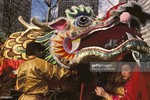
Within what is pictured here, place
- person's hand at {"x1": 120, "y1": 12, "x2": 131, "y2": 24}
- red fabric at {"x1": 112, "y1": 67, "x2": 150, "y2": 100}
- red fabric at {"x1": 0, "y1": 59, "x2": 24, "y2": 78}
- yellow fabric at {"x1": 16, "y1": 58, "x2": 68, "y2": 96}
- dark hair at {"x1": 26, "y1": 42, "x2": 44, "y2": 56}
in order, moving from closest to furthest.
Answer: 1. red fabric at {"x1": 112, "y1": 67, "x2": 150, "y2": 100}
2. person's hand at {"x1": 120, "y1": 12, "x2": 131, "y2": 24}
3. yellow fabric at {"x1": 16, "y1": 58, "x2": 68, "y2": 96}
4. dark hair at {"x1": 26, "y1": 42, "x2": 44, "y2": 56}
5. red fabric at {"x1": 0, "y1": 59, "x2": 24, "y2": 78}

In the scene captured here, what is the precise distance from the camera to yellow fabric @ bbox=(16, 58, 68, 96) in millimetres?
4527

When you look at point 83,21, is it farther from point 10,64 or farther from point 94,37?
point 10,64

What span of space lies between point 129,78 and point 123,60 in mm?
787

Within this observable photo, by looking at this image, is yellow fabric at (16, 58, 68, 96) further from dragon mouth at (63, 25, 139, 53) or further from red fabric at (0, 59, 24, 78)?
red fabric at (0, 59, 24, 78)

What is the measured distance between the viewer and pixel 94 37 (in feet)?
14.9

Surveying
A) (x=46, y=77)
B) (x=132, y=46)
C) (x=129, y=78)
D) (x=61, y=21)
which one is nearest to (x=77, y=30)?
(x=61, y=21)

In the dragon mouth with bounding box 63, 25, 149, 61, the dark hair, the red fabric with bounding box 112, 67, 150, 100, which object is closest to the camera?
the red fabric with bounding box 112, 67, 150, 100

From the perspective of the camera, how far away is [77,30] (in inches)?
196

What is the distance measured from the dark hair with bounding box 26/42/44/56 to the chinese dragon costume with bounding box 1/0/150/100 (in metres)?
0.10

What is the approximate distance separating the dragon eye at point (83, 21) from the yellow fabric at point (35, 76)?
2.64ft

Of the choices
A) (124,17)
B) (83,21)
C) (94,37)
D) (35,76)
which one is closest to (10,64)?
(35,76)

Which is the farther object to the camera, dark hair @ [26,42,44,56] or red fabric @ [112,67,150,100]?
dark hair @ [26,42,44,56]

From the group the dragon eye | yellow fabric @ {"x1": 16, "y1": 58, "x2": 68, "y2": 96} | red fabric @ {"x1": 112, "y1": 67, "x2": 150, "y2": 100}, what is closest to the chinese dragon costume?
the dragon eye

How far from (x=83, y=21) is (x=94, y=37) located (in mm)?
592
